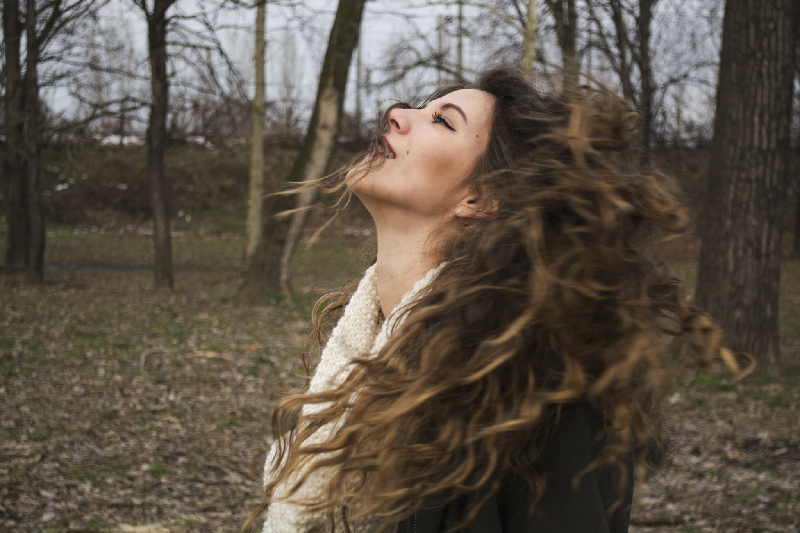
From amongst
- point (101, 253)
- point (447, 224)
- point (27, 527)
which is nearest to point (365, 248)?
point (447, 224)

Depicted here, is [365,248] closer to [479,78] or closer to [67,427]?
[479,78]

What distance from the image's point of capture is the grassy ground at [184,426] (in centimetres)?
377

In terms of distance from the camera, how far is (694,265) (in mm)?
18766

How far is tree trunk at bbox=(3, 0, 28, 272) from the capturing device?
36.5 feet

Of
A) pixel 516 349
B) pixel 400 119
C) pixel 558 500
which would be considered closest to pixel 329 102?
pixel 400 119

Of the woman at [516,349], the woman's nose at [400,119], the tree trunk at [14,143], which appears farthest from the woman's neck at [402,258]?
the tree trunk at [14,143]

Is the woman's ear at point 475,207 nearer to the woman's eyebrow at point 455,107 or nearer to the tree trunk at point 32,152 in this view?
the woman's eyebrow at point 455,107

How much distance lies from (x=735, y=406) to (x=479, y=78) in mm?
4895

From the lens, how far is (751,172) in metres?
6.17

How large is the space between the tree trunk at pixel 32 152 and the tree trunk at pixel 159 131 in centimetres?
178

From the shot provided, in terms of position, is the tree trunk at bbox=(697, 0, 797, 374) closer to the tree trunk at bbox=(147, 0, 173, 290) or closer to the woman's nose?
the woman's nose

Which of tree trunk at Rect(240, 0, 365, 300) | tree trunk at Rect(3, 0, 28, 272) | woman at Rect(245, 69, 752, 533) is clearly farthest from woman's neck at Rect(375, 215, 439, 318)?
tree trunk at Rect(3, 0, 28, 272)

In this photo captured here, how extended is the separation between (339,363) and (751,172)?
18.2 feet

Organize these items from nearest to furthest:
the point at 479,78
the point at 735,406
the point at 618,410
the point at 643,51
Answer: the point at 618,410 → the point at 479,78 → the point at 735,406 → the point at 643,51
